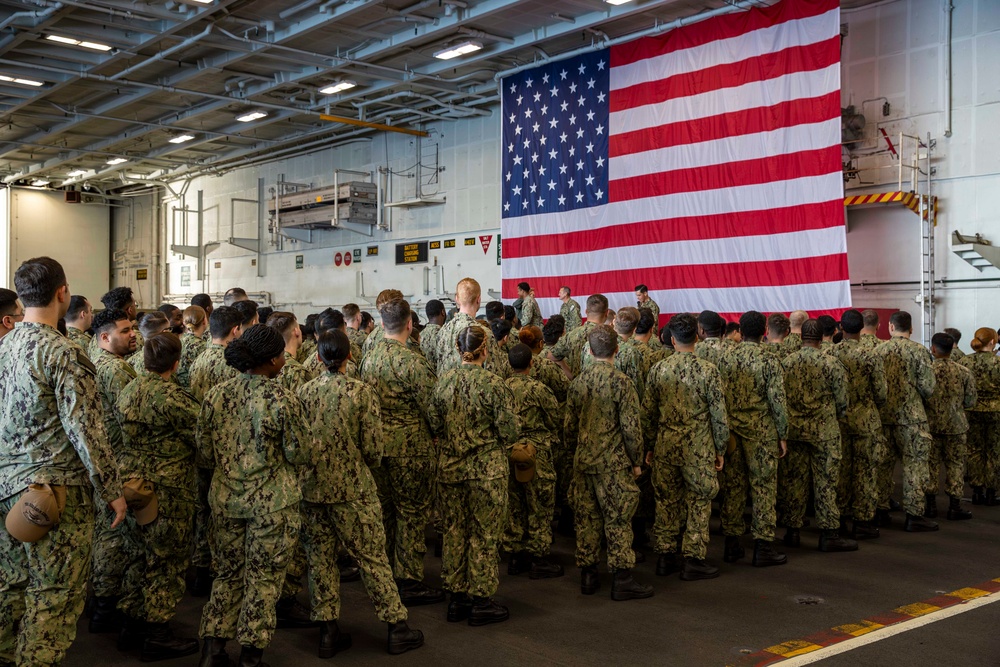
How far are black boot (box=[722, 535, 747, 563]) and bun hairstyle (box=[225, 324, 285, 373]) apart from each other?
12.2 feet

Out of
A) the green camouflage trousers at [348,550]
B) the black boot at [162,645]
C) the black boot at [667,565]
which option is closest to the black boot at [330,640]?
the green camouflage trousers at [348,550]

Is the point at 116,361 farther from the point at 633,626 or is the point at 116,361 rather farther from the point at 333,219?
the point at 333,219

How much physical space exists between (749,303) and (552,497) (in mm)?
6757

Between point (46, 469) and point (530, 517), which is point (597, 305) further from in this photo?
point (46, 469)

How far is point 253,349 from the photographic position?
3980 millimetres

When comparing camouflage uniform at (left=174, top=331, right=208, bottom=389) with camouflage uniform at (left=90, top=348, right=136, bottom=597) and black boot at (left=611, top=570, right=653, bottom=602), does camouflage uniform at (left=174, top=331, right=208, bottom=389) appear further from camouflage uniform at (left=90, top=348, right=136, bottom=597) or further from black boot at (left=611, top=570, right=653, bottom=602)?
black boot at (left=611, top=570, right=653, bottom=602)

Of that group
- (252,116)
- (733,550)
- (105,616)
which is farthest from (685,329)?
(252,116)

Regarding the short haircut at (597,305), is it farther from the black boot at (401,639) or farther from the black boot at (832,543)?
the black boot at (401,639)

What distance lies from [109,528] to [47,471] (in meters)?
1.16

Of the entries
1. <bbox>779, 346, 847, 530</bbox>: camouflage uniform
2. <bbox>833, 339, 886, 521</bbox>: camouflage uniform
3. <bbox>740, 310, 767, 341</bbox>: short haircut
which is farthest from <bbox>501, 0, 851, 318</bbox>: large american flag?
<bbox>740, 310, 767, 341</bbox>: short haircut

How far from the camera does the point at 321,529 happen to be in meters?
4.42

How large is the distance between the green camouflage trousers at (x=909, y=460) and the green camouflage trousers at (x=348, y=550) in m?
4.70

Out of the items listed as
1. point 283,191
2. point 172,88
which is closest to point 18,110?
point 172,88

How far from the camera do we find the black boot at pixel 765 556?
6.09 m
